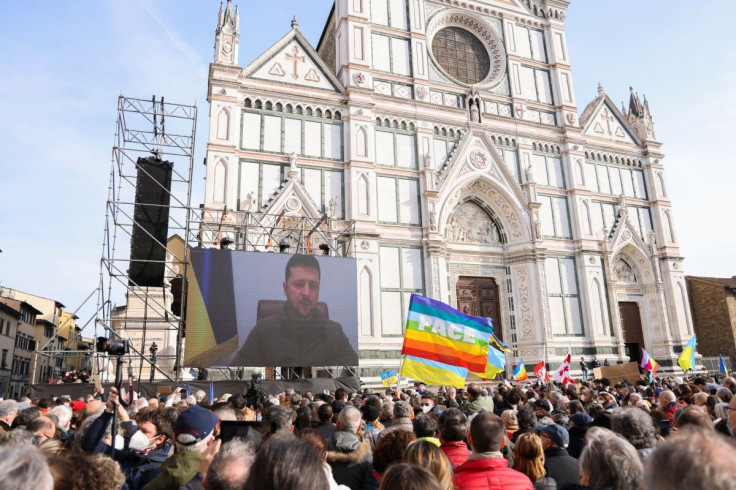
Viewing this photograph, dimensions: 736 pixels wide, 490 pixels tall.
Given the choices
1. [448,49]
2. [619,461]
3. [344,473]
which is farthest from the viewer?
[448,49]

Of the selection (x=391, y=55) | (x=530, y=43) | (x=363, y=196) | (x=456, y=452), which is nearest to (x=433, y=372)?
(x=456, y=452)

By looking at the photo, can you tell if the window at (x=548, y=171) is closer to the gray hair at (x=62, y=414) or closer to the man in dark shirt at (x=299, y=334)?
the man in dark shirt at (x=299, y=334)

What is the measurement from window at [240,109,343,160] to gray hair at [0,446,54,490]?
20480mm

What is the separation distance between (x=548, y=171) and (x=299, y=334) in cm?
1760

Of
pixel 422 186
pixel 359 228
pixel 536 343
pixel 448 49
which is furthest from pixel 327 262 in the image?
pixel 448 49

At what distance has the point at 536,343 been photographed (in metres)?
23.9

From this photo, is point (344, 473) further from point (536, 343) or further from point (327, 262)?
point (536, 343)

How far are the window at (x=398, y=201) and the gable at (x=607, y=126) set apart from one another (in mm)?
12198

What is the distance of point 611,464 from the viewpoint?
106 inches

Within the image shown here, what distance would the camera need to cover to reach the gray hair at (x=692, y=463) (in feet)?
5.26

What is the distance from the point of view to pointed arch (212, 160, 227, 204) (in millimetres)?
20031

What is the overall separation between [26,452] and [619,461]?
2.77m

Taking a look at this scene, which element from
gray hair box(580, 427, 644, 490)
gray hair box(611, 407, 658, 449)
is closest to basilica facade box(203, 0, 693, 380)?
gray hair box(611, 407, 658, 449)

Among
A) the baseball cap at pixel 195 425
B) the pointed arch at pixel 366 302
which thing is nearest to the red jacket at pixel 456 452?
the baseball cap at pixel 195 425
